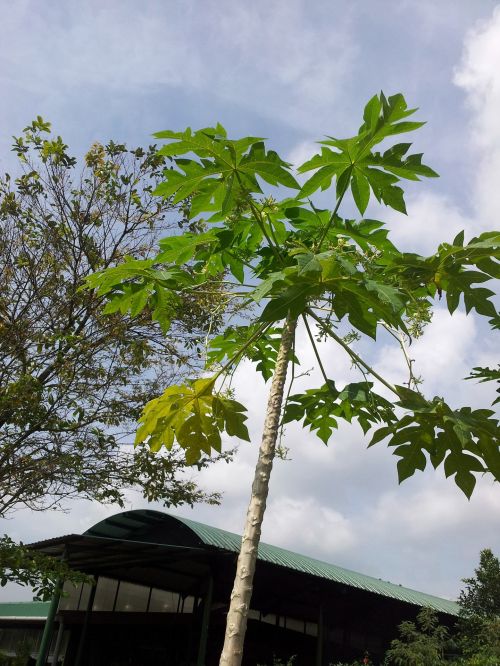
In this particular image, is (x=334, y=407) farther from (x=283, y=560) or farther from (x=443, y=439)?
(x=283, y=560)

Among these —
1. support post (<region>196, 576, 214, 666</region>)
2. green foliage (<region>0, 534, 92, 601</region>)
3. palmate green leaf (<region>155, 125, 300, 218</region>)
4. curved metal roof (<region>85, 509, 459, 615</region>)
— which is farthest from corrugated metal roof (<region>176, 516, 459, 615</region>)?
palmate green leaf (<region>155, 125, 300, 218</region>)

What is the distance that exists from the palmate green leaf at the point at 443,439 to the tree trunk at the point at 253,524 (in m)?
0.60

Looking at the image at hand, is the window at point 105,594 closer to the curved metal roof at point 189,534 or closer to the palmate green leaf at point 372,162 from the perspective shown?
the curved metal roof at point 189,534

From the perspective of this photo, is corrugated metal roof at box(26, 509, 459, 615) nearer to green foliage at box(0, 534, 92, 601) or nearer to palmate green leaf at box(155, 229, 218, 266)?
green foliage at box(0, 534, 92, 601)

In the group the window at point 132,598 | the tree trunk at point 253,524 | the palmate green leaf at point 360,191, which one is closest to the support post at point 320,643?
the window at point 132,598

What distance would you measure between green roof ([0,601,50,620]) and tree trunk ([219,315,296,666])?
22.2 m

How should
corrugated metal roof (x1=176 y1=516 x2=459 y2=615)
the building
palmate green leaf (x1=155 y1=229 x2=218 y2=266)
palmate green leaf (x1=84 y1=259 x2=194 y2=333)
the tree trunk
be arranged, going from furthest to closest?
the building, corrugated metal roof (x1=176 y1=516 x2=459 y2=615), palmate green leaf (x1=155 y1=229 x2=218 y2=266), palmate green leaf (x1=84 y1=259 x2=194 y2=333), the tree trunk

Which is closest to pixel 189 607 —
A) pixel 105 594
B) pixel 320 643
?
pixel 105 594

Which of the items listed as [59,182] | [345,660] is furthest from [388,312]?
[345,660]

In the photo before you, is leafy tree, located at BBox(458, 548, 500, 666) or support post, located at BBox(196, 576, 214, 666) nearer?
support post, located at BBox(196, 576, 214, 666)

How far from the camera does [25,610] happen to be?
24516 mm

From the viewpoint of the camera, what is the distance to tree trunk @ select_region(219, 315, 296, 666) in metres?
2.82

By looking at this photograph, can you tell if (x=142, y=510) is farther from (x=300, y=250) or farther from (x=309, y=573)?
(x=300, y=250)

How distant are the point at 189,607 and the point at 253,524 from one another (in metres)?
18.8
